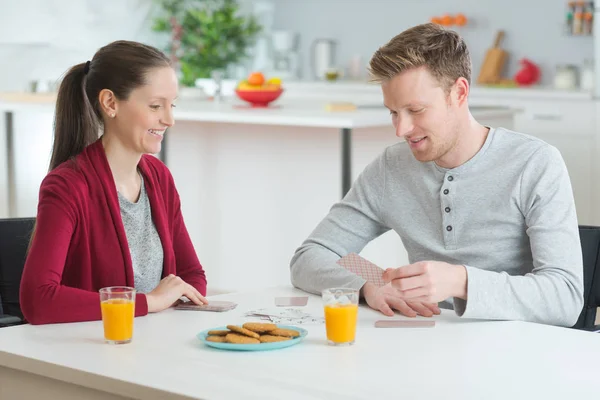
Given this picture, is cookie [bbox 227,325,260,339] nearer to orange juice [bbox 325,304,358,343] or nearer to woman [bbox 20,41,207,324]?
orange juice [bbox 325,304,358,343]

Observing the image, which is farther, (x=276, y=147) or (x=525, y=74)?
(x=525, y=74)

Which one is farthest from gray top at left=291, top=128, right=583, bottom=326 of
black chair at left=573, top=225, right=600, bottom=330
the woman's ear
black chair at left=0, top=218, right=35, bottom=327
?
black chair at left=0, top=218, right=35, bottom=327

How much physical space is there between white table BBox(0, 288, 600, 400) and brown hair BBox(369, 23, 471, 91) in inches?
19.8

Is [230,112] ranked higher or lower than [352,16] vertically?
lower

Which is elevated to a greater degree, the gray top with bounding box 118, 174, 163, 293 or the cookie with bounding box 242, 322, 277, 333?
the gray top with bounding box 118, 174, 163, 293

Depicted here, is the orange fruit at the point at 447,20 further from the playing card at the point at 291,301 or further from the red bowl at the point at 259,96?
the playing card at the point at 291,301

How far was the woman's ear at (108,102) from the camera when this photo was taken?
2059 mm

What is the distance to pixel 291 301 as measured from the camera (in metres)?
1.90

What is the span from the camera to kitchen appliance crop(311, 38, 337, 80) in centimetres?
699

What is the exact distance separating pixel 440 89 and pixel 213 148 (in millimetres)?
2673

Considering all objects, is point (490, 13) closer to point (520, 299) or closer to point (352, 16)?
point (352, 16)

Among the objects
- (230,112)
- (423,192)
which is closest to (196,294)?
(423,192)

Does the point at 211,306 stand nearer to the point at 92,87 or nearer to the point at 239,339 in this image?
the point at 239,339

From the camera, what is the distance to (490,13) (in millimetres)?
6391
